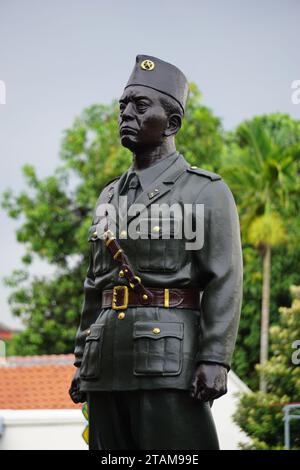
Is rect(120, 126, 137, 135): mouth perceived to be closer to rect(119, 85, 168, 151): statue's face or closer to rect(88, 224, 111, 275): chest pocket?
rect(119, 85, 168, 151): statue's face

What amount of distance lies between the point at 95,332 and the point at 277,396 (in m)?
12.7

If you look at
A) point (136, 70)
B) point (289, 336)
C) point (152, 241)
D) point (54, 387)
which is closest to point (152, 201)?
point (152, 241)

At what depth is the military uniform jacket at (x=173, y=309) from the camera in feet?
17.4

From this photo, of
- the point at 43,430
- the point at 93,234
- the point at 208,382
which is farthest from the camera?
the point at 43,430

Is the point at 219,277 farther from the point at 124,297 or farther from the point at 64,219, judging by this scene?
the point at 64,219

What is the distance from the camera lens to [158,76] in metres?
5.74

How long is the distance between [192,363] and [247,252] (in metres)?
23.1

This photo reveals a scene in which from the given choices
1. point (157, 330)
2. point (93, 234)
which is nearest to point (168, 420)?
point (157, 330)

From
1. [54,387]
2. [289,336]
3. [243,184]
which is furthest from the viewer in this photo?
[243,184]

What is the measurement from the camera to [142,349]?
211 inches

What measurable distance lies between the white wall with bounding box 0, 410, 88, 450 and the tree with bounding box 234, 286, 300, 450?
298cm

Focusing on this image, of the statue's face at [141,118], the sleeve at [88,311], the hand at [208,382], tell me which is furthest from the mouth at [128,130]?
the hand at [208,382]
